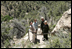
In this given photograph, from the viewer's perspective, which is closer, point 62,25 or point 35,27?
point 35,27

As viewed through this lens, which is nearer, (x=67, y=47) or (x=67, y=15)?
(x=67, y=47)

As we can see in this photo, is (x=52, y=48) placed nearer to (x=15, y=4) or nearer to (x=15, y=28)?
(x=15, y=28)

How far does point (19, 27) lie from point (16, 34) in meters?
0.84

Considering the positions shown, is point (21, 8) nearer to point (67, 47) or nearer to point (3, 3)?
point (3, 3)

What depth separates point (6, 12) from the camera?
35.8 metres

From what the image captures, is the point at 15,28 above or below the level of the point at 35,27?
below

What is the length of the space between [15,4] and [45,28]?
36300 mm

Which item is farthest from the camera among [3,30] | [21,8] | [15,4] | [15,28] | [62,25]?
[15,4]

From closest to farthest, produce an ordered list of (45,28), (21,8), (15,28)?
1. (45,28)
2. (15,28)
3. (21,8)

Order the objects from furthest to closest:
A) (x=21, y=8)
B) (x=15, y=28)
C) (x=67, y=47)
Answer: (x=21, y=8) → (x=15, y=28) → (x=67, y=47)

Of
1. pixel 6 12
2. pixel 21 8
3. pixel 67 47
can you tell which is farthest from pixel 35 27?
pixel 6 12

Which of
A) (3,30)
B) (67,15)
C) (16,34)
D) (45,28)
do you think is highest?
(67,15)

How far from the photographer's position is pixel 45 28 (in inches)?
160

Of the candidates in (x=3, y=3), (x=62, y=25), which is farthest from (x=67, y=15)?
(x=3, y=3)
